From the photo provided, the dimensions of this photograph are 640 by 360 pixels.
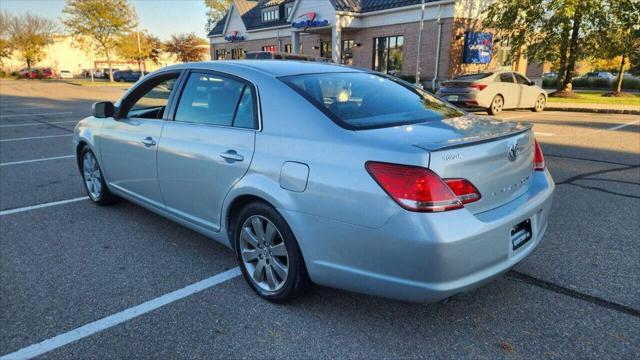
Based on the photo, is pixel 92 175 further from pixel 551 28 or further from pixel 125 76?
pixel 125 76

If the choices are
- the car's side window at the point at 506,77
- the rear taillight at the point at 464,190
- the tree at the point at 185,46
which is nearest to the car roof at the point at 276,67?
the rear taillight at the point at 464,190

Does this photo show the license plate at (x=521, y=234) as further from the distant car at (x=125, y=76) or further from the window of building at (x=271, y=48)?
the distant car at (x=125, y=76)

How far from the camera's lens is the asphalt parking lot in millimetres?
2439

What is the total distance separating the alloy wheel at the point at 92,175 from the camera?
4.78m

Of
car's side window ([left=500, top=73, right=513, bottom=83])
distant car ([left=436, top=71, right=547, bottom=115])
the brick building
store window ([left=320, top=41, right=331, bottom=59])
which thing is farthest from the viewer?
store window ([left=320, top=41, right=331, bottom=59])

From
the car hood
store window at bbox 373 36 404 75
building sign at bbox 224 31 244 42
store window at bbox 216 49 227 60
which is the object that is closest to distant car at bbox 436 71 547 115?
the car hood

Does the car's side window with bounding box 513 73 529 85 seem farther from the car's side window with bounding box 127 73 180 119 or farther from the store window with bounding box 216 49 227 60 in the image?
the store window with bounding box 216 49 227 60

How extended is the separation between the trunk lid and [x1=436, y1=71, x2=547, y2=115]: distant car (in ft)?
37.1

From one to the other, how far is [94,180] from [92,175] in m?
0.07

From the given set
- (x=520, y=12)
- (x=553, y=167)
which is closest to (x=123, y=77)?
(x=520, y=12)

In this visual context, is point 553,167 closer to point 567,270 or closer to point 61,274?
point 567,270

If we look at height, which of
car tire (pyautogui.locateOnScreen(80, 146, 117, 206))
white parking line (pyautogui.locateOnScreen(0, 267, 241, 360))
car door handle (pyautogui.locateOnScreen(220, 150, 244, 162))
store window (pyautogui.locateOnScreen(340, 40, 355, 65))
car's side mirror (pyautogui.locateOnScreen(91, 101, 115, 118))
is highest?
store window (pyautogui.locateOnScreen(340, 40, 355, 65))

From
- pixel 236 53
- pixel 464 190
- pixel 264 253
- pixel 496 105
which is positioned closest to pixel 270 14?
pixel 236 53

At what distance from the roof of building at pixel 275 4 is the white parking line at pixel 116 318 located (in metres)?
Answer: 24.9
